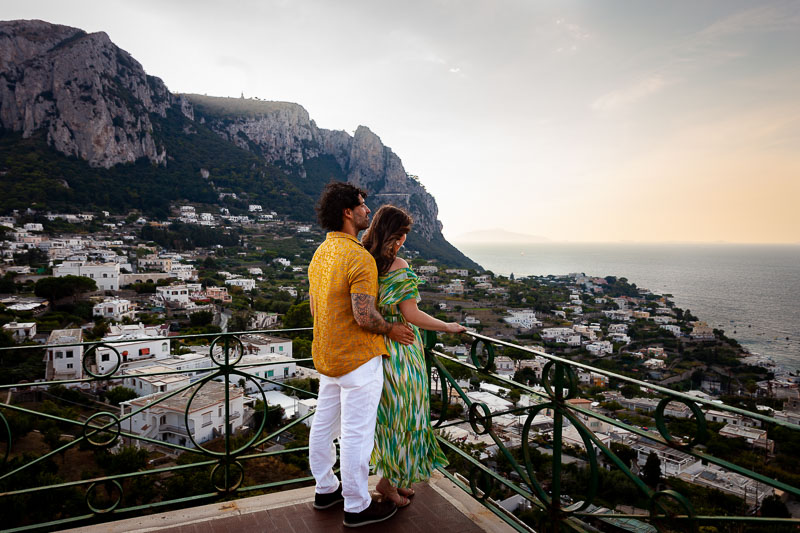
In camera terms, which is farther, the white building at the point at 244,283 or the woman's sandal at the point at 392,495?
the white building at the point at 244,283

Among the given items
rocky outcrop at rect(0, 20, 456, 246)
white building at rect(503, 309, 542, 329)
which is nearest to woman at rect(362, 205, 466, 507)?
white building at rect(503, 309, 542, 329)

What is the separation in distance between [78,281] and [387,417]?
40860 mm

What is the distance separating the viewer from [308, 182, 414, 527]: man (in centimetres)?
172

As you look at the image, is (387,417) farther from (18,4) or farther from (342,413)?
(18,4)

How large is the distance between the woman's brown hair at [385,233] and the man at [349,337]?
0.21 feet

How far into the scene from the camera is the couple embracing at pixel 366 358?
1.75 m

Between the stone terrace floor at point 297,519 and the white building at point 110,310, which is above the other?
the stone terrace floor at point 297,519

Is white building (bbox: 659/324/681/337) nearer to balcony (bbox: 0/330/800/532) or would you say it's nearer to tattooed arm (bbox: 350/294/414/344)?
balcony (bbox: 0/330/800/532)

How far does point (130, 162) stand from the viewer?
211ft

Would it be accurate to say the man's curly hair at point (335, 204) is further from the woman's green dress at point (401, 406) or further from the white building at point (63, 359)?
the white building at point (63, 359)

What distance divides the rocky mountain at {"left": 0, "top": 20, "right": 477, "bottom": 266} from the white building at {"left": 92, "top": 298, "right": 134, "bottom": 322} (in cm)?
2738

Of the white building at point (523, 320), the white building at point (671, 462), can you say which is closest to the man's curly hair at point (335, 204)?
the white building at point (671, 462)

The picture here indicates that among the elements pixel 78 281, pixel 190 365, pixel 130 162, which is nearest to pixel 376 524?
pixel 190 365

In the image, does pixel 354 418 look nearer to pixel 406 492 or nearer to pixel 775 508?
pixel 406 492
